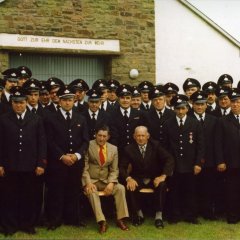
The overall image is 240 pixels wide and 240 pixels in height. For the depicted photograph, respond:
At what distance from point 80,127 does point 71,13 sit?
5.23 meters

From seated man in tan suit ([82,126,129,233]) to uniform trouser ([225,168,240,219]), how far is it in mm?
1670

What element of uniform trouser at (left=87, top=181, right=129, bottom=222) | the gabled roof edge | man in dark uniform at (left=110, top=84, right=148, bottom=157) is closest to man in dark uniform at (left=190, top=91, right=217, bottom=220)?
man in dark uniform at (left=110, top=84, right=148, bottom=157)

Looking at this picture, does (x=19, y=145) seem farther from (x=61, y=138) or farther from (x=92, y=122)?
(x=92, y=122)

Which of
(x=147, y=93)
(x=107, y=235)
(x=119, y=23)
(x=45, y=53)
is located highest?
(x=119, y=23)

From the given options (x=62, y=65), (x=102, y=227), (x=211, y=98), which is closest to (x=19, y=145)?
(x=102, y=227)

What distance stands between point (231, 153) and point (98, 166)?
2.03 metres

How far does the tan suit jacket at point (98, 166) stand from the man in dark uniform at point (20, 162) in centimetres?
83

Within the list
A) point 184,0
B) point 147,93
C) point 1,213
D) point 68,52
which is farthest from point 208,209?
point 184,0

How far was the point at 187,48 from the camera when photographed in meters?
13.4

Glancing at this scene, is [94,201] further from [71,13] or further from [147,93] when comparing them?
[71,13]

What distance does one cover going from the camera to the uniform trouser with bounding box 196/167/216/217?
761 centimetres

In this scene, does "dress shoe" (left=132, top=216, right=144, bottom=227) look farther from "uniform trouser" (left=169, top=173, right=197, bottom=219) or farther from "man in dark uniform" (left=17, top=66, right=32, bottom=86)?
"man in dark uniform" (left=17, top=66, right=32, bottom=86)

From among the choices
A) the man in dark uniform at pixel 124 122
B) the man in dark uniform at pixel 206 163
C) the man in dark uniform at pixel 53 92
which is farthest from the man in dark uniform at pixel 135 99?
the man in dark uniform at pixel 53 92

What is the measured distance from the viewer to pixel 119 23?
39.4 ft
